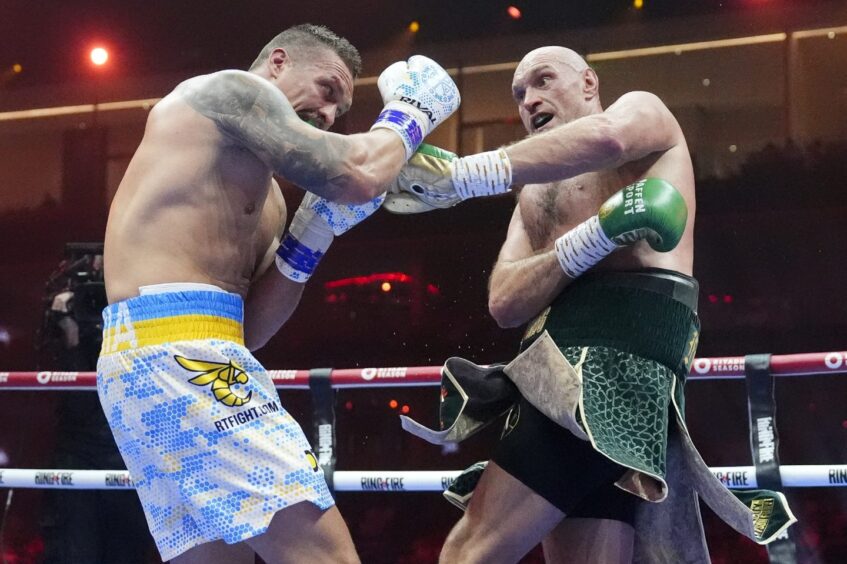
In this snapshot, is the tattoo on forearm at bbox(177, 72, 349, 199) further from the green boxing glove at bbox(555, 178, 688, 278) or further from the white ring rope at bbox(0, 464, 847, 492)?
the white ring rope at bbox(0, 464, 847, 492)

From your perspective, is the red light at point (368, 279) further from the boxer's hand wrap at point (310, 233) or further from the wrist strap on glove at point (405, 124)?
the wrist strap on glove at point (405, 124)

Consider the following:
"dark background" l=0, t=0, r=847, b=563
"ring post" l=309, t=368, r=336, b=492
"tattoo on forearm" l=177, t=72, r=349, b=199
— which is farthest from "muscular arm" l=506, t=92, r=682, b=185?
"dark background" l=0, t=0, r=847, b=563

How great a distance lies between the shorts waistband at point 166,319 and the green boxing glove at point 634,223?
2.15 feet

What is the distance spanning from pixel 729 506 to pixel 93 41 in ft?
20.1

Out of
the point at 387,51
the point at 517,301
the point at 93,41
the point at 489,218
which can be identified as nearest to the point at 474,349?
the point at 489,218

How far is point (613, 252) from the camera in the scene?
179cm

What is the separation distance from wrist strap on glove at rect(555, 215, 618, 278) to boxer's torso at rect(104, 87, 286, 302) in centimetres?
57

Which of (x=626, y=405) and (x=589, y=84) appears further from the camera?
(x=589, y=84)

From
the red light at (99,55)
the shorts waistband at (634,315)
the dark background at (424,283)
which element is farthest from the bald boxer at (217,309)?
the red light at (99,55)

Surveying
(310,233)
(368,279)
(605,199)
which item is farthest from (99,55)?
(605,199)

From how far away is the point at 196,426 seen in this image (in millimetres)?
1552

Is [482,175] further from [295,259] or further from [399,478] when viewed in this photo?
[399,478]

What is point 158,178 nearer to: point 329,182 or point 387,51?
point 329,182

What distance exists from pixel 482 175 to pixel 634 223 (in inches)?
10.8
